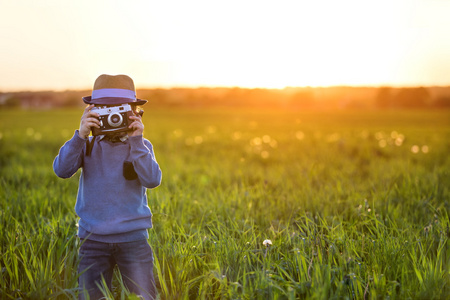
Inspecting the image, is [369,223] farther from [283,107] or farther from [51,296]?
[283,107]

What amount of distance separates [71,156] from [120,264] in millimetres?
779

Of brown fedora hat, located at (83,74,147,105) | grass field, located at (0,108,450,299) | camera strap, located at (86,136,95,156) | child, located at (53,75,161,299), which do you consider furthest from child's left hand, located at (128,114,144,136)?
grass field, located at (0,108,450,299)

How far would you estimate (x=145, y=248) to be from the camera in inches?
97.2

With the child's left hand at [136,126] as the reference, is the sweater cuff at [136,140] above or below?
below

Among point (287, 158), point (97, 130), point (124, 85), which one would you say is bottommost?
point (287, 158)

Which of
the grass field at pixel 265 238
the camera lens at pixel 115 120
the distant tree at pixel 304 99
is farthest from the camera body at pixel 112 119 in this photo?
the distant tree at pixel 304 99

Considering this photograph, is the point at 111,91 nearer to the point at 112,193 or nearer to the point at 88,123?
the point at 88,123

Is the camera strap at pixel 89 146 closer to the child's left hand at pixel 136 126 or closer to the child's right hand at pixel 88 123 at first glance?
the child's right hand at pixel 88 123

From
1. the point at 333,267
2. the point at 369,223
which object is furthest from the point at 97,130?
the point at 369,223

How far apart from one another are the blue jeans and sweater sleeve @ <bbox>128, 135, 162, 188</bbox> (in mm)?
423

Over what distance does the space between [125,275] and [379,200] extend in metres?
2.91

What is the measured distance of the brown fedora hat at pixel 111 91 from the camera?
247 cm

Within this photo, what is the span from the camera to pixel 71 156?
7.91 ft

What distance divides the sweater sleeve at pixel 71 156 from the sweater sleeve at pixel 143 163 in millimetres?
330
